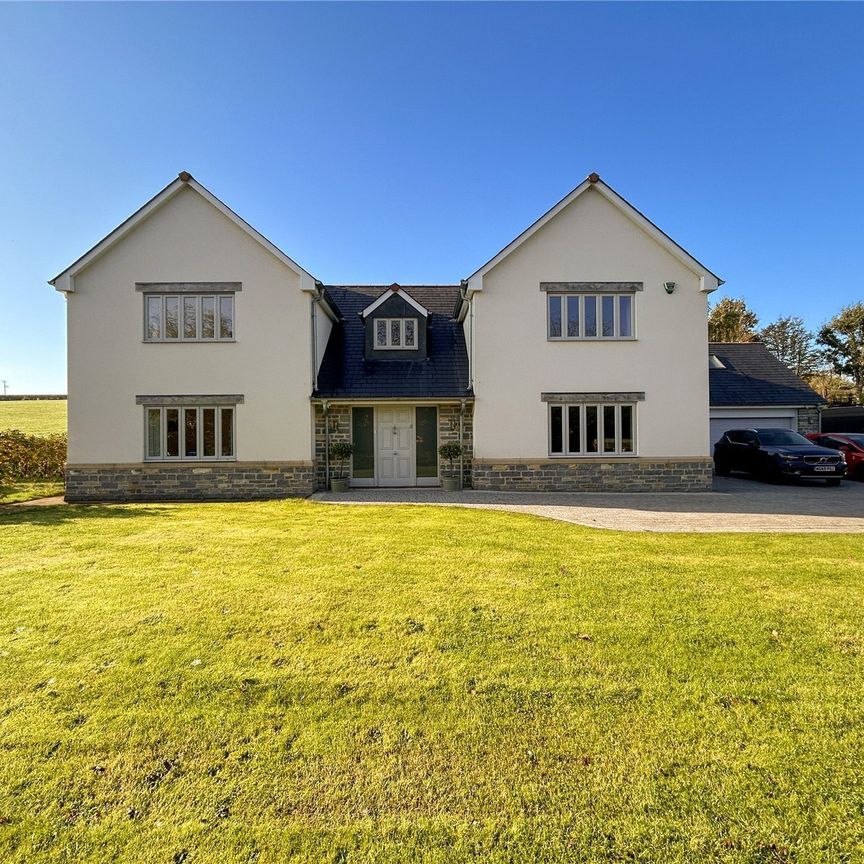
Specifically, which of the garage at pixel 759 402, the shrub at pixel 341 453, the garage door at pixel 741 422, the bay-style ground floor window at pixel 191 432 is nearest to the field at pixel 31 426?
the bay-style ground floor window at pixel 191 432

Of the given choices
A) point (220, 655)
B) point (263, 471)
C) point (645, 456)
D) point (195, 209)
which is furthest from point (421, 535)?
point (195, 209)

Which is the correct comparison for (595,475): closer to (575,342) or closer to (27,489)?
(575,342)

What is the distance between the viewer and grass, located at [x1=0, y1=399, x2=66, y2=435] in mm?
31172

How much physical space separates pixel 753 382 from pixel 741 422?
2.41 meters

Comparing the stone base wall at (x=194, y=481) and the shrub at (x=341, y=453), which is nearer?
the stone base wall at (x=194, y=481)

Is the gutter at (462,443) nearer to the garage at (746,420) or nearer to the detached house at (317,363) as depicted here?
the detached house at (317,363)

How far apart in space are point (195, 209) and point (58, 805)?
16.3 m

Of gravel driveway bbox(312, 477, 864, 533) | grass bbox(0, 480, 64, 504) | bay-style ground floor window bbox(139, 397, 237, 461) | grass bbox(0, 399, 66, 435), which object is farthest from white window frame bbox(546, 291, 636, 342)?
grass bbox(0, 399, 66, 435)

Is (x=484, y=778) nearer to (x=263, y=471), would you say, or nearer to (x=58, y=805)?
(x=58, y=805)

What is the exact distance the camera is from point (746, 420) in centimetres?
2238

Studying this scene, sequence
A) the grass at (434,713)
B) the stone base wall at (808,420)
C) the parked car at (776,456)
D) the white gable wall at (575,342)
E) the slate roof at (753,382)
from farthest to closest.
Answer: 1. the stone base wall at (808,420)
2. the slate roof at (753,382)
3. the parked car at (776,456)
4. the white gable wall at (575,342)
5. the grass at (434,713)

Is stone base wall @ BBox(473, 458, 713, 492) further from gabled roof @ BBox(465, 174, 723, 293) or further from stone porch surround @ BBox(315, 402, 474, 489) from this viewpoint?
gabled roof @ BBox(465, 174, 723, 293)

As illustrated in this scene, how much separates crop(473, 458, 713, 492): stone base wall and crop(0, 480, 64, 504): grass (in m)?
13.7

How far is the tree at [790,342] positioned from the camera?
57.7 m
